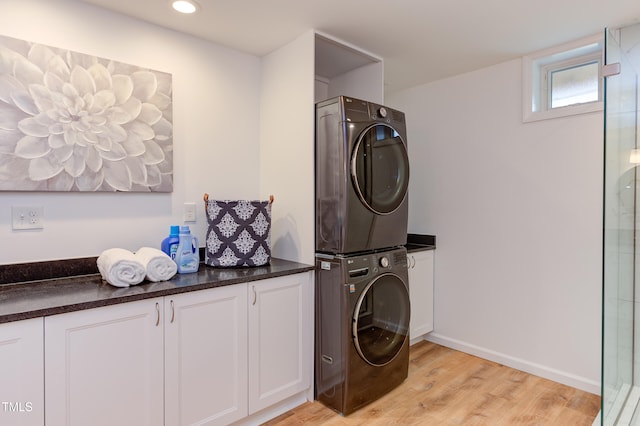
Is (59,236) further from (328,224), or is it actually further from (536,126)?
(536,126)

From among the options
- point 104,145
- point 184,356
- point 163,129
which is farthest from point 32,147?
point 184,356

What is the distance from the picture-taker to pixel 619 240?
5.98 feet

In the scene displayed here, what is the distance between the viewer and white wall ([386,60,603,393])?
239 centimetres

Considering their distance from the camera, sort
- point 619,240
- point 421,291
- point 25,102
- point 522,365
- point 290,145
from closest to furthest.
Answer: point 25,102 → point 619,240 → point 290,145 → point 522,365 → point 421,291

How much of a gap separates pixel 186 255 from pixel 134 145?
0.68 meters

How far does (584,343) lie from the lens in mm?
2391

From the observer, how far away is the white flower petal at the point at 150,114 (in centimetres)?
206

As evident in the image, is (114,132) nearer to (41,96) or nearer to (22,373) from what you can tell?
(41,96)

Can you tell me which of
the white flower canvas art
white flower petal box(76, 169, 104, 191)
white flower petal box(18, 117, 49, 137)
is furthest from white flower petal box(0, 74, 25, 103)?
white flower petal box(76, 169, 104, 191)

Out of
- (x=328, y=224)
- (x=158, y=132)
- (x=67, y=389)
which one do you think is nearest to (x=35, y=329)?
(x=67, y=389)

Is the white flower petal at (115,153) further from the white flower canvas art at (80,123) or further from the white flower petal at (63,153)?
the white flower petal at (63,153)

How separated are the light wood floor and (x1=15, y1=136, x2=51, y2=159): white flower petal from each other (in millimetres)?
1852

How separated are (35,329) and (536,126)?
9.86 ft

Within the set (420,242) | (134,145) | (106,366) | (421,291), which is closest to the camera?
(106,366)
